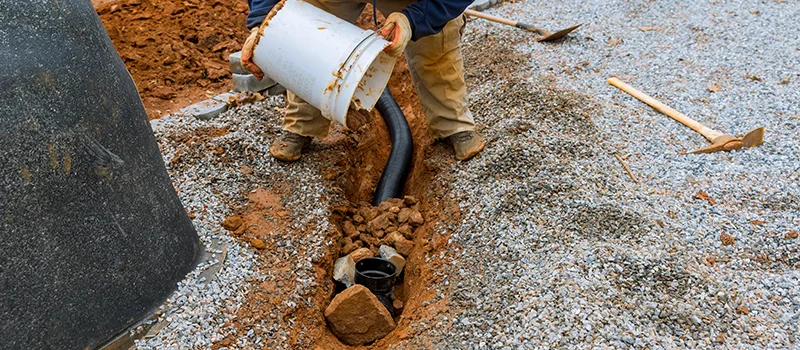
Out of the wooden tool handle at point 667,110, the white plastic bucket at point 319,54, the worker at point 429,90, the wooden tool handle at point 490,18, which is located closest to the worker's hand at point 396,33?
the white plastic bucket at point 319,54

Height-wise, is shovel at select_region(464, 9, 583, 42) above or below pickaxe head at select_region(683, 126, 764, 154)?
below

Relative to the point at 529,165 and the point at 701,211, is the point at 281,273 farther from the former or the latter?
the point at 701,211

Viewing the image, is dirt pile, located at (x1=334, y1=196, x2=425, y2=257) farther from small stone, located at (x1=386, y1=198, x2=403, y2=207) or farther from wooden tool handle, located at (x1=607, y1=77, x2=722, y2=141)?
wooden tool handle, located at (x1=607, y1=77, x2=722, y2=141)

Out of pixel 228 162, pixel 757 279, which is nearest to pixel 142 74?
pixel 228 162

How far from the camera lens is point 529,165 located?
11.7 feet

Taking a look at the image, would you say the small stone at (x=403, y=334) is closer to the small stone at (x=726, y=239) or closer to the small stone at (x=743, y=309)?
the small stone at (x=743, y=309)

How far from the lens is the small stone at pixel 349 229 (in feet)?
11.4

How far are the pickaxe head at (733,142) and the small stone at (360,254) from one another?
7.04ft

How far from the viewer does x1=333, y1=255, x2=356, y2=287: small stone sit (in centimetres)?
314

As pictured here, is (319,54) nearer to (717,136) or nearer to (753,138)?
(717,136)

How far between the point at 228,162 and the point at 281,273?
1049mm

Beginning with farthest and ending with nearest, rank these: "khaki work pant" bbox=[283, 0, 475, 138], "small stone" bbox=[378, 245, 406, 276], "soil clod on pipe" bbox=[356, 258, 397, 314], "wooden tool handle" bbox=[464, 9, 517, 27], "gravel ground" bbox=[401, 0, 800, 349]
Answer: "wooden tool handle" bbox=[464, 9, 517, 27] → "khaki work pant" bbox=[283, 0, 475, 138] → "small stone" bbox=[378, 245, 406, 276] → "soil clod on pipe" bbox=[356, 258, 397, 314] → "gravel ground" bbox=[401, 0, 800, 349]

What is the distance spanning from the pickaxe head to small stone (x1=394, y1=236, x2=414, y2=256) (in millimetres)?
1910

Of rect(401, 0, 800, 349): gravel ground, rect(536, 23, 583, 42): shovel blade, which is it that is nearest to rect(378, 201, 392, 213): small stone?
rect(401, 0, 800, 349): gravel ground
